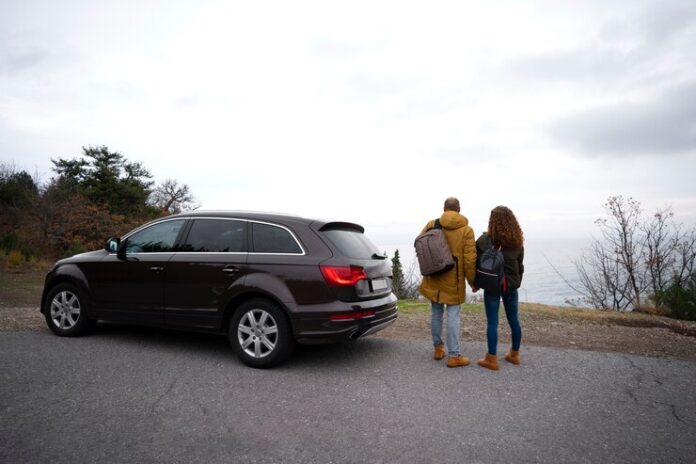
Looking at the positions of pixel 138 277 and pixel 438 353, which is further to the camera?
pixel 138 277

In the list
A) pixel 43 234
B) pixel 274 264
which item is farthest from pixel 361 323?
pixel 43 234

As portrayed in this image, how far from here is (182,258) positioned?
5191 millimetres

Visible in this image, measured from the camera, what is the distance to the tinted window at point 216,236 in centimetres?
502

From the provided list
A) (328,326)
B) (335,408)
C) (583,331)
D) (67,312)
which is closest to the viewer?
(335,408)

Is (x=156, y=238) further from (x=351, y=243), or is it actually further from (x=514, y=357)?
(x=514, y=357)

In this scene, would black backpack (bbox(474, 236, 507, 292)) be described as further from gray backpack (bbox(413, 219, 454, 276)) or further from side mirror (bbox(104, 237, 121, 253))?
side mirror (bbox(104, 237, 121, 253))

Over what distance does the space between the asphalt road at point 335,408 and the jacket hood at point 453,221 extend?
158cm

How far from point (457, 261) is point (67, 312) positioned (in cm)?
523

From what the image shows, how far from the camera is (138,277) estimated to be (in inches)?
215

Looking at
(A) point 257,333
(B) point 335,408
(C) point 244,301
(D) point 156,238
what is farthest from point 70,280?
(B) point 335,408

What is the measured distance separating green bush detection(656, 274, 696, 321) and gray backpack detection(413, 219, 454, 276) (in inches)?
316

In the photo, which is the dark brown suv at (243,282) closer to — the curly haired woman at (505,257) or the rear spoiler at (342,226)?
the rear spoiler at (342,226)

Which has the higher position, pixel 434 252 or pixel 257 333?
pixel 434 252

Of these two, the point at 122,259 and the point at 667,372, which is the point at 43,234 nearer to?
the point at 122,259
